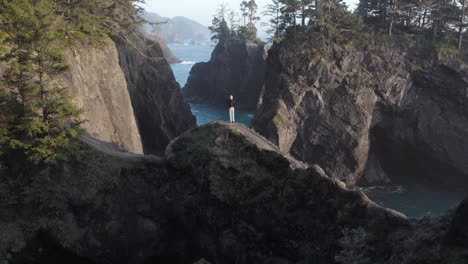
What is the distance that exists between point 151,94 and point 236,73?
4497 centimetres

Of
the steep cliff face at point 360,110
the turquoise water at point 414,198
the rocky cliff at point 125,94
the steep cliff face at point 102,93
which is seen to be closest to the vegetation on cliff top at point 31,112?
the rocky cliff at point 125,94

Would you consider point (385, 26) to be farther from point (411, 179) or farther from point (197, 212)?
point (197, 212)

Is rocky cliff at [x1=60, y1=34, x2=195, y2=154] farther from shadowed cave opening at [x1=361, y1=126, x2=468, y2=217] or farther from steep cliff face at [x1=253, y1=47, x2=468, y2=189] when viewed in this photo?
shadowed cave opening at [x1=361, y1=126, x2=468, y2=217]

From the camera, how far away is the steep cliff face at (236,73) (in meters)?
85.7

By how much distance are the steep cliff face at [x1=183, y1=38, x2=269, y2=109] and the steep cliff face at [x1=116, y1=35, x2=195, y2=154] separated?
35.0 meters

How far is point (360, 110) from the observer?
46094 mm

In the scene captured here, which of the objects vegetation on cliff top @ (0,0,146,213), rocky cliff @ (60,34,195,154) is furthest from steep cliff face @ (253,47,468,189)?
vegetation on cliff top @ (0,0,146,213)

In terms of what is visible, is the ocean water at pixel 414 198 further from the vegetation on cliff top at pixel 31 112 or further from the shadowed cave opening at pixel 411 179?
the vegetation on cliff top at pixel 31 112

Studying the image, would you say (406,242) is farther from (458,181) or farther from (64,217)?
(458,181)

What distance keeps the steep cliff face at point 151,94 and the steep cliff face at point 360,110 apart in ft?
40.7

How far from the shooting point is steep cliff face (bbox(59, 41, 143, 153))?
84.1ft

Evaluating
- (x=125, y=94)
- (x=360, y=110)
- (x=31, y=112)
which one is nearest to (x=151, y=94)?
(x=125, y=94)

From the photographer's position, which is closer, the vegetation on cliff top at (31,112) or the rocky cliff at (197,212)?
the rocky cliff at (197,212)

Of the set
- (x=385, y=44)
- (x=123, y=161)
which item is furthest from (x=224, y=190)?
(x=385, y=44)
